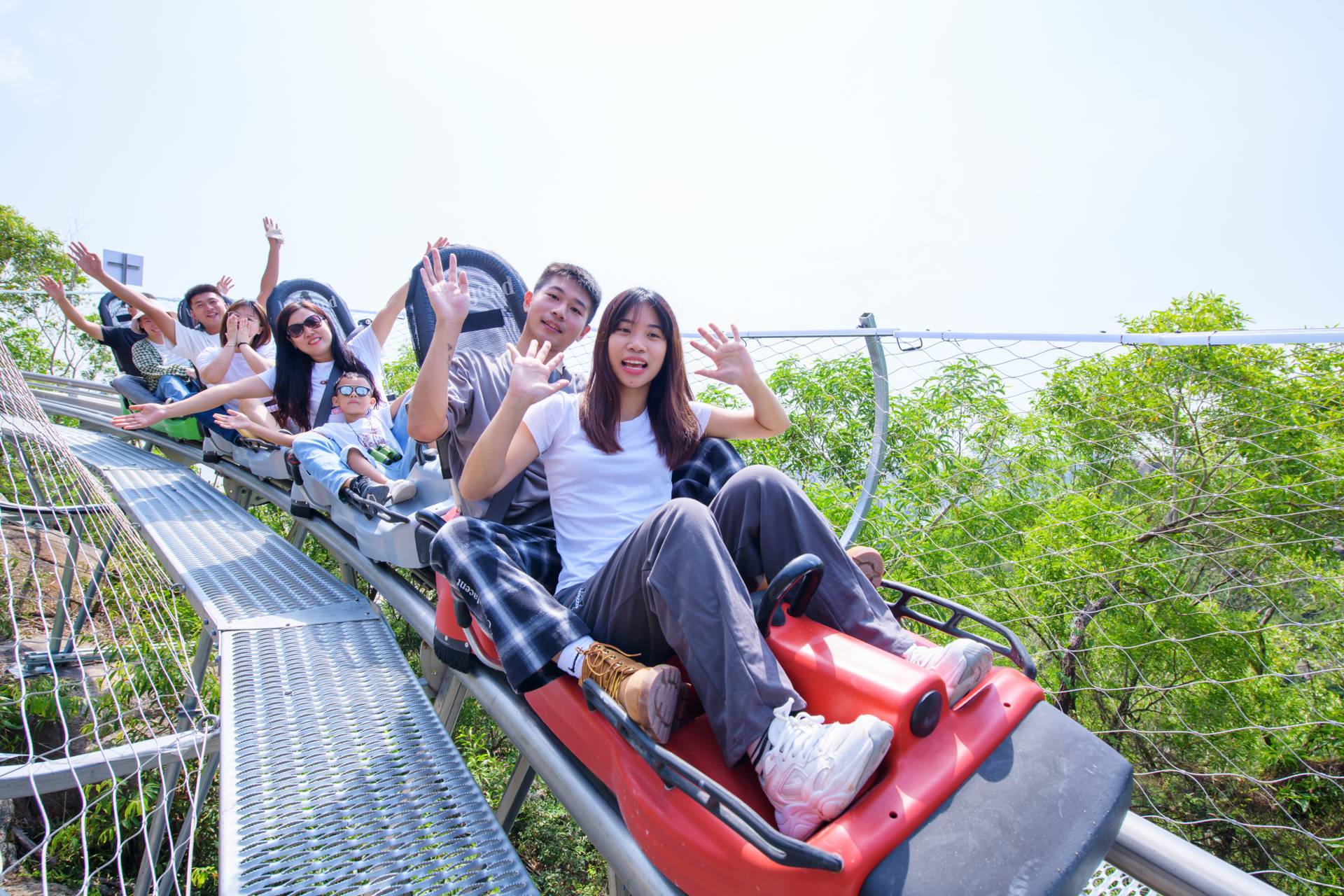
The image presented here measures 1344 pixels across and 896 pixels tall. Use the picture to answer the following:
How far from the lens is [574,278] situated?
2.15 meters

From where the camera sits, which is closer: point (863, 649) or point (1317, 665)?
point (863, 649)

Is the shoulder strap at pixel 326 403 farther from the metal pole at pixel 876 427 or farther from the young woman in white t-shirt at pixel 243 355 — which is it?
the metal pole at pixel 876 427

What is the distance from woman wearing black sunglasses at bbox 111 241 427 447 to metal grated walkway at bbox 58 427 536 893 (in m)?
1.01

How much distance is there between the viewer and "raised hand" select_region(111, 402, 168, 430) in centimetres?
398

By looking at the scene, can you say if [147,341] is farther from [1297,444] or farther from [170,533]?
[1297,444]

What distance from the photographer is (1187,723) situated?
8.02 feet

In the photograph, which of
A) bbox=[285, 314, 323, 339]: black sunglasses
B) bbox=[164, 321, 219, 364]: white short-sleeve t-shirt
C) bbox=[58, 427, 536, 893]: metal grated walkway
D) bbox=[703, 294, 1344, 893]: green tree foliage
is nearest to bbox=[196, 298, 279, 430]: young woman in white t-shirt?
bbox=[164, 321, 219, 364]: white short-sleeve t-shirt

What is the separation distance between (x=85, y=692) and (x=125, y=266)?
17.9 ft

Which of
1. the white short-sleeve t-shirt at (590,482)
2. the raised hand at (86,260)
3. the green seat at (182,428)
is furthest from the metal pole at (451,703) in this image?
the raised hand at (86,260)

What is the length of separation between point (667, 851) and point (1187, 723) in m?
2.35

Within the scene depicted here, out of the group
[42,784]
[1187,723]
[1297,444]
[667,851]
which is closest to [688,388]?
[667,851]

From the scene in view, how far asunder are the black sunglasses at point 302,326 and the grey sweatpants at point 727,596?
253cm

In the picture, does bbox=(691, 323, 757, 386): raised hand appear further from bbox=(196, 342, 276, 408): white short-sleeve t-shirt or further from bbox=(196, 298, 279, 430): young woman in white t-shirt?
bbox=(196, 342, 276, 408): white short-sleeve t-shirt

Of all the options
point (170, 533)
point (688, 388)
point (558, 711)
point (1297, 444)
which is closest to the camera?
point (558, 711)
